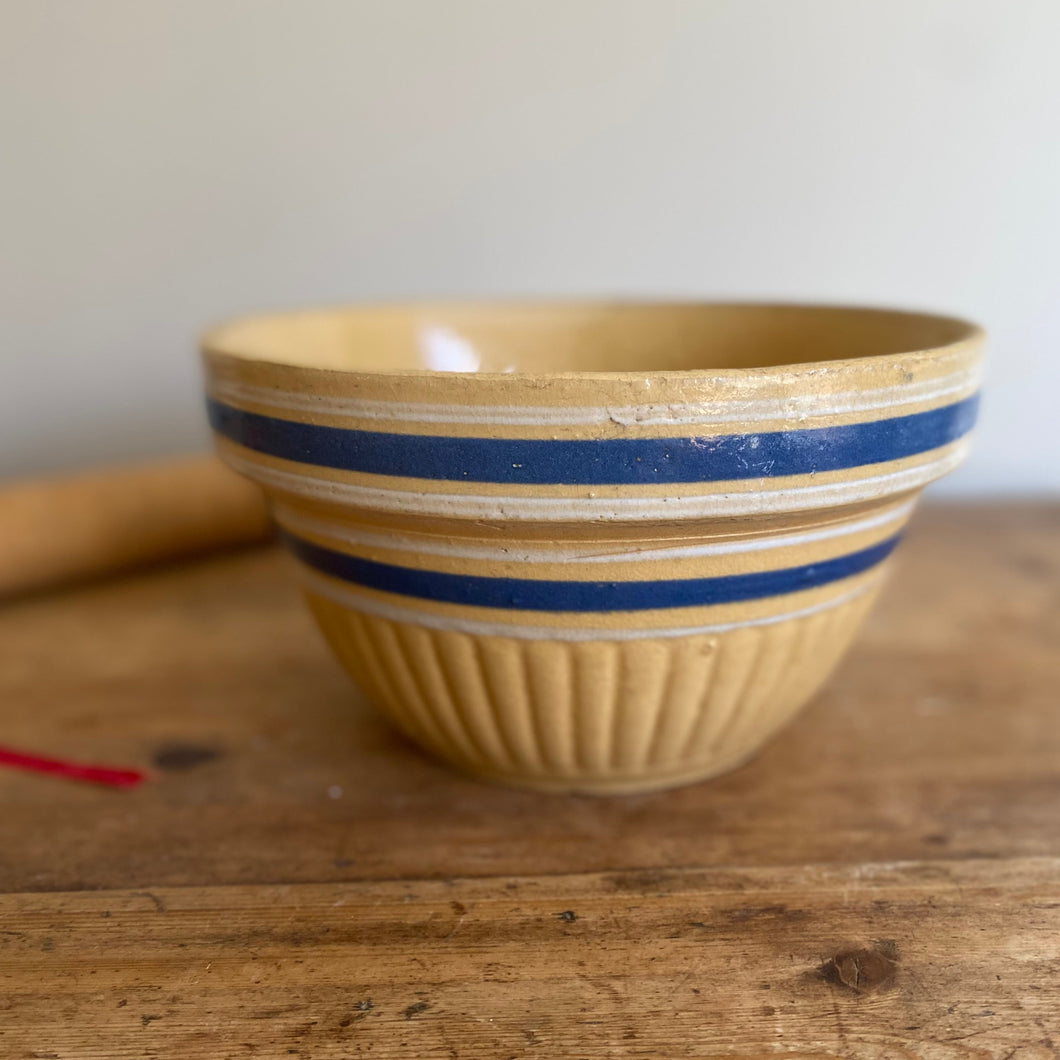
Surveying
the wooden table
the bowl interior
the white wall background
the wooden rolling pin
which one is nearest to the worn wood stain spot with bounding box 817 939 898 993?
the wooden table

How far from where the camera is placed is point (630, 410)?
0.99 ft

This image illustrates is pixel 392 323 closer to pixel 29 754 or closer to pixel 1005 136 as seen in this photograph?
pixel 29 754

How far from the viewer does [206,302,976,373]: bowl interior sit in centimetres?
54

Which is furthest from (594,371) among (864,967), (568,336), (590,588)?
(864,967)

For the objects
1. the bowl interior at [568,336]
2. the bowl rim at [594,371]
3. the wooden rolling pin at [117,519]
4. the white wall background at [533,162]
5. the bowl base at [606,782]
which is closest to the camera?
the bowl rim at [594,371]

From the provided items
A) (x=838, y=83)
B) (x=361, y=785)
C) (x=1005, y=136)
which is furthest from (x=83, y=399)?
(x=1005, y=136)

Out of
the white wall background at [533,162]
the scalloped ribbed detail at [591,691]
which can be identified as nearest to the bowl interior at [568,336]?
the scalloped ribbed detail at [591,691]

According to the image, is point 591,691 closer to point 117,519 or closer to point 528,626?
point 528,626

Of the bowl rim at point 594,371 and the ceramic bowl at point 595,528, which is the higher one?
the bowl rim at point 594,371

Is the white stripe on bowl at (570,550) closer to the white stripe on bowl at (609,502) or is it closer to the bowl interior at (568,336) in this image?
the white stripe on bowl at (609,502)

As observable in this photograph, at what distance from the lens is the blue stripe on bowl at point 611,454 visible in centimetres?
31

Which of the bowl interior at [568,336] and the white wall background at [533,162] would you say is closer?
the bowl interior at [568,336]

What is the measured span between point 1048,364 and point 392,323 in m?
0.64

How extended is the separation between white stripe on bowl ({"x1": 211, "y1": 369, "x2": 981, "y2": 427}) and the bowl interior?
0.19 m
